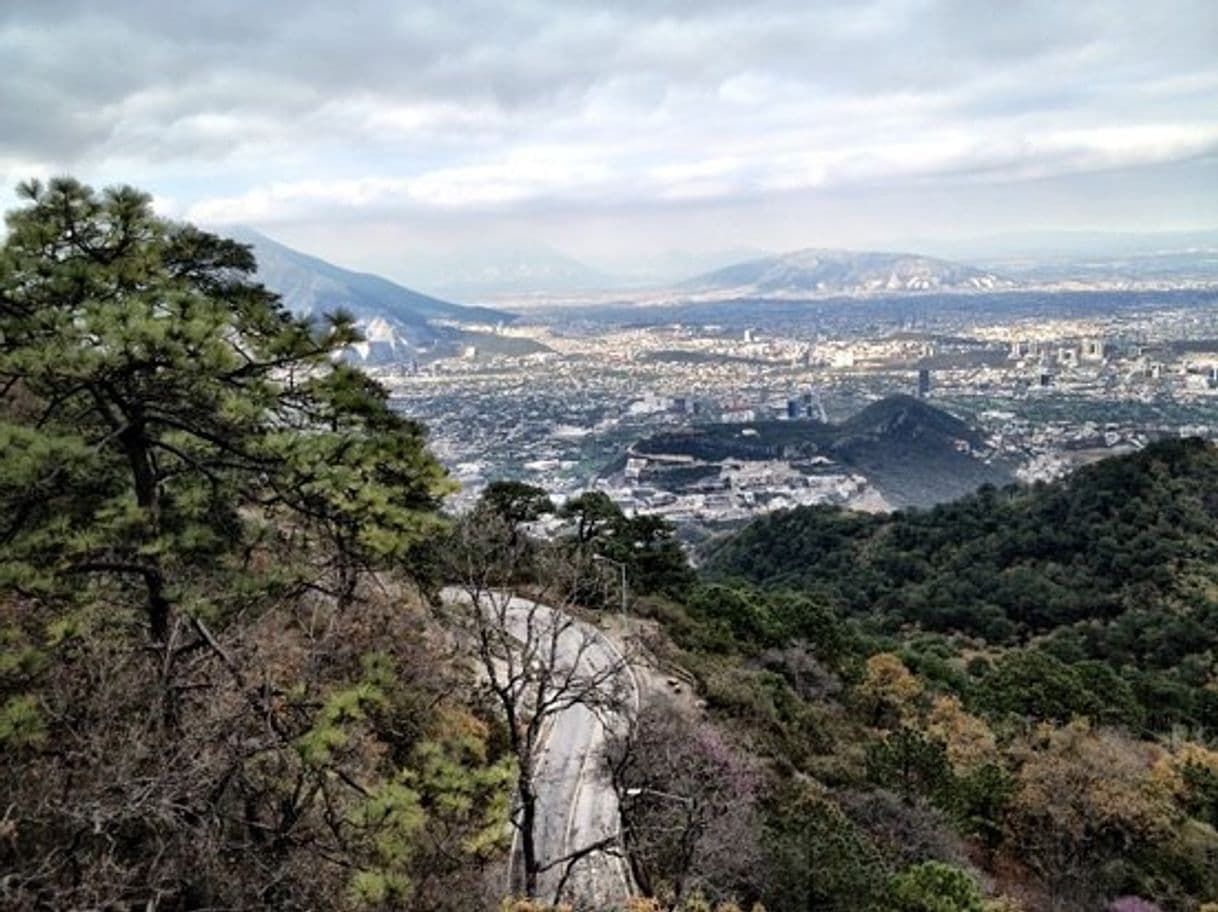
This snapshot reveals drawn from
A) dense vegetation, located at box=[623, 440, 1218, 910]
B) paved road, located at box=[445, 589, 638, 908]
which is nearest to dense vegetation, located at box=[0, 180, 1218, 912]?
dense vegetation, located at box=[623, 440, 1218, 910]

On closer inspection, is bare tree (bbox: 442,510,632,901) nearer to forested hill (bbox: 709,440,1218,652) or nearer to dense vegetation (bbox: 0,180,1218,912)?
dense vegetation (bbox: 0,180,1218,912)

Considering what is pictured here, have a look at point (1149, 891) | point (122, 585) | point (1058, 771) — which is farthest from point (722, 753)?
point (122, 585)

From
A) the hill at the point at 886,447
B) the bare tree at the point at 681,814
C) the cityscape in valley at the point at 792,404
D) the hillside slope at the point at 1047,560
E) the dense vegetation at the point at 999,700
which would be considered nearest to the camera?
the bare tree at the point at 681,814

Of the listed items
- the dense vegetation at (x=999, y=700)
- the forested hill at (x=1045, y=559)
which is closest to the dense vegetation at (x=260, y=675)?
the dense vegetation at (x=999, y=700)

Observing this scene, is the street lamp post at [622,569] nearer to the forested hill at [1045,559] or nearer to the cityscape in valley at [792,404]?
the cityscape in valley at [792,404]

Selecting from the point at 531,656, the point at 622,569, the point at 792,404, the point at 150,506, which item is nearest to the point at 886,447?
the point at 792,404
